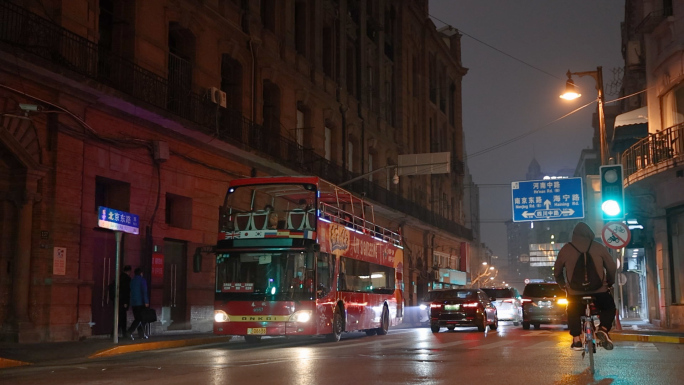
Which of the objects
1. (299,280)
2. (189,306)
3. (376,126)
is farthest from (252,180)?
(376,126)

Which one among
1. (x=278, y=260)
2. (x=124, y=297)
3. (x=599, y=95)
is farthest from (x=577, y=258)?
(x=599, y=95)

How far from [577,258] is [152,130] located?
17.2 m

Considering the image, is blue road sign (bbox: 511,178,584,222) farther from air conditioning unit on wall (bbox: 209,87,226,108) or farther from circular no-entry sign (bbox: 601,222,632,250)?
air conditioning unit on wall (bbox: 209,87,226,108)

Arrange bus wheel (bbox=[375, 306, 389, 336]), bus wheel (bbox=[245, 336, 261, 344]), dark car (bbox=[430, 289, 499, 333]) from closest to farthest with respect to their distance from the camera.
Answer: bus wheel (bbox=[245, 336, 261, 344]) → dark car (bbox=[430, 289, 499, 333]) → bus wheel (bbox=[375, 306, 389, 336])

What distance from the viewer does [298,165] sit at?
34.1m

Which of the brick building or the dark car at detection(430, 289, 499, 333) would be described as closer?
the brick building

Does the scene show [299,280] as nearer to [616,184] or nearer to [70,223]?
[70,223]

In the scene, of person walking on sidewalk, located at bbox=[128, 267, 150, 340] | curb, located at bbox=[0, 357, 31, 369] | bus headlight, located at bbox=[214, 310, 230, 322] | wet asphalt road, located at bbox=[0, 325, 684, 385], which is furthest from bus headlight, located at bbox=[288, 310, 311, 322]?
curb, located at bbox=[0, 357, 31, 369]

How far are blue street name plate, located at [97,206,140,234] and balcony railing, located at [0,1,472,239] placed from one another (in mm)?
4102

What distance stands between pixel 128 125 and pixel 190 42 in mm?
5712

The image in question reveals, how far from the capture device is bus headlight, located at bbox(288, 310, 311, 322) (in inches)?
771

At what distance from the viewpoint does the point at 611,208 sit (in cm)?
2269

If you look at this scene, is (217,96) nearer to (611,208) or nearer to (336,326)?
(336,326)

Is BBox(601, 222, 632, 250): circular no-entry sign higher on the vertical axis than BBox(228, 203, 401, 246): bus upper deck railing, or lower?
lower
